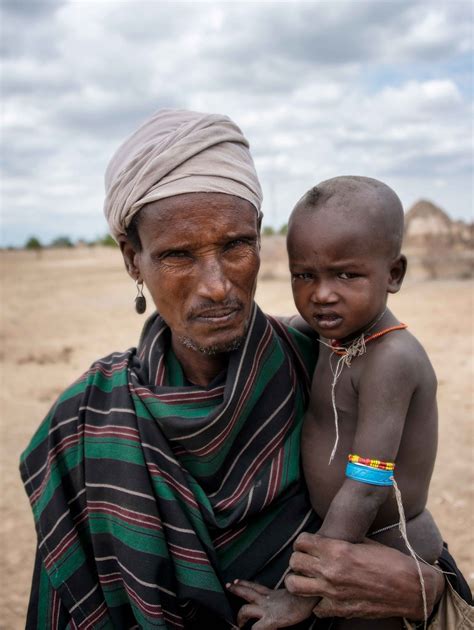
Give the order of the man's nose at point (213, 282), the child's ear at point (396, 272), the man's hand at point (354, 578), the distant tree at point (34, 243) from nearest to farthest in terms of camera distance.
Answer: the man's hand at point (354, 578) < the man's nose at point (213, 282) < the child's ear at point (396, 272) < the distant tree at point (34, 243)

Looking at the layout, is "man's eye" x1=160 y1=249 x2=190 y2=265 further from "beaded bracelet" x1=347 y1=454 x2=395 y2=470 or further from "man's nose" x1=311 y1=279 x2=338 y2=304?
"beaded bracelet" x1=347 y1=454 x2=395 y2=470

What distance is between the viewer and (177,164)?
1821 millimetres

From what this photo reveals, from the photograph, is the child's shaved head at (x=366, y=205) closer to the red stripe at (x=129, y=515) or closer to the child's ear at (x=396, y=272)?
the child's ear at (x=396, y=272)

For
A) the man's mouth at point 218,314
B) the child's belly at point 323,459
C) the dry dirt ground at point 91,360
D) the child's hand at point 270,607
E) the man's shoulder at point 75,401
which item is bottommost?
the dry dirt ground at point 91,360

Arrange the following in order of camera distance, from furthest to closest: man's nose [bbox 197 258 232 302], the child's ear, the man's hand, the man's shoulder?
the man's shoulder
the child's ear
man's nose [bbox 197 258 232 302]
the man's hand

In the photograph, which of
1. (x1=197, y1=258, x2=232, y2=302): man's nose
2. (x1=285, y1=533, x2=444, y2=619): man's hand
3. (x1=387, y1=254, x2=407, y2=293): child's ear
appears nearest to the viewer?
(x1=285, y1=533, x2=444, y2=619): man's hand

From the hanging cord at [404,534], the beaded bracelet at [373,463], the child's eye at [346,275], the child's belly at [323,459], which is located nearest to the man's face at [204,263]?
the child's eye at [346,275]

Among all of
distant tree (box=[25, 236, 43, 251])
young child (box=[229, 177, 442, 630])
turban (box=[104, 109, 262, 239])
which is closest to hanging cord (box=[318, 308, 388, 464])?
young child (box=[229, 177, 442, 630])

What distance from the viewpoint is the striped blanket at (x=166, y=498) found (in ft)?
6.01

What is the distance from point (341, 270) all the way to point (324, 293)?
0.30 ft

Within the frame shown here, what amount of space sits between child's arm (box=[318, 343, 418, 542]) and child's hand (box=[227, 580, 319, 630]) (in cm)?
23

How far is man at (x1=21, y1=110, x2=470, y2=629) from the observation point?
1805mm

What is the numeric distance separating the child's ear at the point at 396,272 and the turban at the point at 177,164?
1.65ft

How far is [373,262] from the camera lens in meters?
1.81
